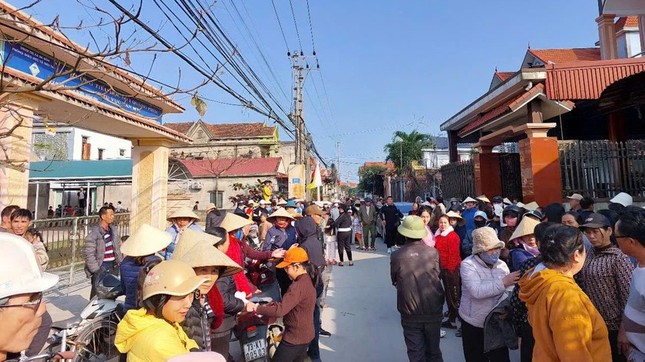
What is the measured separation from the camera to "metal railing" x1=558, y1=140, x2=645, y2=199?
24.9 ft

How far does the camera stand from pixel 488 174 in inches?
383

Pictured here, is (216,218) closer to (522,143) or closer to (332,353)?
(332,353)

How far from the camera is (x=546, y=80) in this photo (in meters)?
8.12

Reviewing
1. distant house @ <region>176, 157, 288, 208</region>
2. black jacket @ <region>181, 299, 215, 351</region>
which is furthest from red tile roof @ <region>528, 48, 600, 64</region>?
black jacket @ <region>181, 299, 215, 351</region>

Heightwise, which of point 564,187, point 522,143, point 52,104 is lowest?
point 564,187

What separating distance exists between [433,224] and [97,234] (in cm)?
543

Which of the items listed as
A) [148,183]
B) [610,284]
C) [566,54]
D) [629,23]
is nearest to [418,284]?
[610,284]

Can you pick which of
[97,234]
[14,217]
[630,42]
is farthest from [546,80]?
[630,42]

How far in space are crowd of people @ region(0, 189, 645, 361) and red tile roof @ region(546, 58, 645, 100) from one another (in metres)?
3.70

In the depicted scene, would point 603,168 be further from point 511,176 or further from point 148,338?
point 148,338

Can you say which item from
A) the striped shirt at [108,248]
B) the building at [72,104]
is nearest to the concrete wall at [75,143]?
the building at [72,104]

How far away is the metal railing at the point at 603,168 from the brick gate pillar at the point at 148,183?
33.1 feet

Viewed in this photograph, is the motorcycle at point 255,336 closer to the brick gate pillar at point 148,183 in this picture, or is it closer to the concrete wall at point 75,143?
the brick gate pillar at point 148,183

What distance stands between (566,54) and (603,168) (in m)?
19.1
